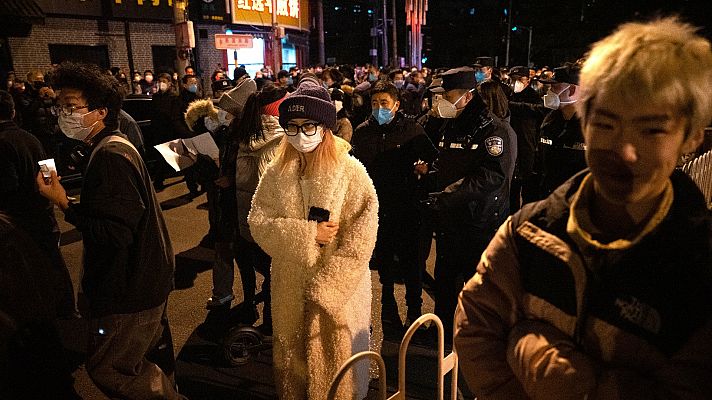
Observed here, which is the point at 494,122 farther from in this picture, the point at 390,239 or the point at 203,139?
the point at 203,139

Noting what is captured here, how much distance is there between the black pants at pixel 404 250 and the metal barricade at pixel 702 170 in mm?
3062

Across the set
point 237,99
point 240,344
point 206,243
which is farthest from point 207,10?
point 240,344

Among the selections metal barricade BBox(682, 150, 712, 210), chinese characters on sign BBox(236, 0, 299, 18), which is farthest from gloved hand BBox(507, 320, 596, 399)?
chinese characters on sign BBox(236, 0, 299, 18)

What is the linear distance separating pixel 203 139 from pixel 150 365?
219 centimetres

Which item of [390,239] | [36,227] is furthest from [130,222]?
[390,239]

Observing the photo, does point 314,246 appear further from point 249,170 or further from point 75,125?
point 75,125

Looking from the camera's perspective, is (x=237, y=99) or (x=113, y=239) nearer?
(x=113, y=239)

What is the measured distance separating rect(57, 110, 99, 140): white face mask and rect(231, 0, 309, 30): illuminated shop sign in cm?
2230

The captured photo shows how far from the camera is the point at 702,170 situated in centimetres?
551

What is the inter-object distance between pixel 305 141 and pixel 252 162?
115 centimetres

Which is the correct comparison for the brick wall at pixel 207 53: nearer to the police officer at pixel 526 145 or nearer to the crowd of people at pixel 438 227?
the crowd of people at pixel 438 227

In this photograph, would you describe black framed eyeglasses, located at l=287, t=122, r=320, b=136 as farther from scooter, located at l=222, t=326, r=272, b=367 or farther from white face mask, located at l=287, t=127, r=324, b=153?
scooter, located at l=222, t=326, r=272, b=367

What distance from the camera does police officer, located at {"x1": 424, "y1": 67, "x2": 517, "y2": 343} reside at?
3.78 meters

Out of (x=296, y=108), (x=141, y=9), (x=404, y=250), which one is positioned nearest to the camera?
(x=296, y=108)
